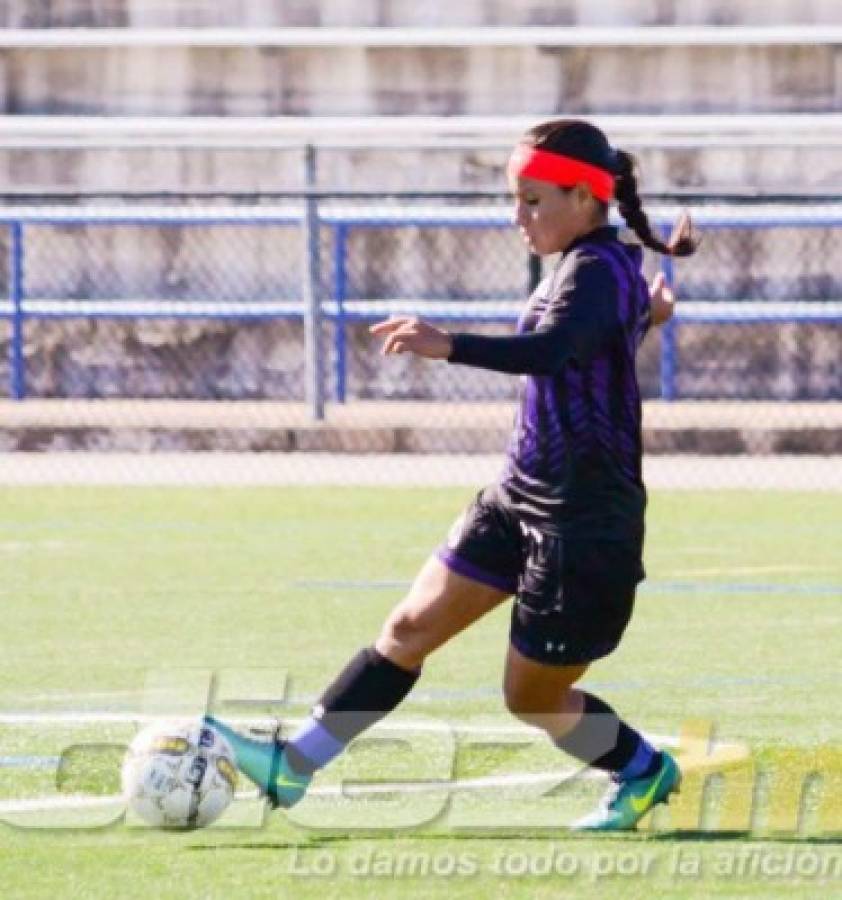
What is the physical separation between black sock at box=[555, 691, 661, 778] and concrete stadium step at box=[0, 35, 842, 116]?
1696 cm

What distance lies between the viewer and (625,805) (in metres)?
8.02

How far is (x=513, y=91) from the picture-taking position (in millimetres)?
25438

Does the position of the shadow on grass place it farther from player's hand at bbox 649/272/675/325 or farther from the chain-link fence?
the chain-link fence

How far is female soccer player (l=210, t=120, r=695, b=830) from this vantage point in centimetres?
771

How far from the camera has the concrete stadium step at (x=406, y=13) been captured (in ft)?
82.3

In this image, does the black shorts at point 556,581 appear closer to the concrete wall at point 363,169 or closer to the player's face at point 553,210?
the player's face at point 553,210

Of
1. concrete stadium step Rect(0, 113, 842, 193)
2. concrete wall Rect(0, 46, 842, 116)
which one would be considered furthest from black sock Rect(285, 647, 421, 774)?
concrete wall Rect(0, 46, 842, 116)

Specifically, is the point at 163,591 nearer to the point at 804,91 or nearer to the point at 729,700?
the point at 729,700

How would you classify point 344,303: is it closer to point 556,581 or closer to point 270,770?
point 270,770

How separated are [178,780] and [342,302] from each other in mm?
15448

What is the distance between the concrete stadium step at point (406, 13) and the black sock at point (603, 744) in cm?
1747

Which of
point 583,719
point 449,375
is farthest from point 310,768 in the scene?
point 449,375

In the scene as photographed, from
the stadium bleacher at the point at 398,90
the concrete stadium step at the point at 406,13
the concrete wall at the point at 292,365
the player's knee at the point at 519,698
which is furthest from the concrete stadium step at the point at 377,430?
the player's knee at the point at 519,698

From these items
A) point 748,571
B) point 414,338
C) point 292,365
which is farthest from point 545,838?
point 292,365
